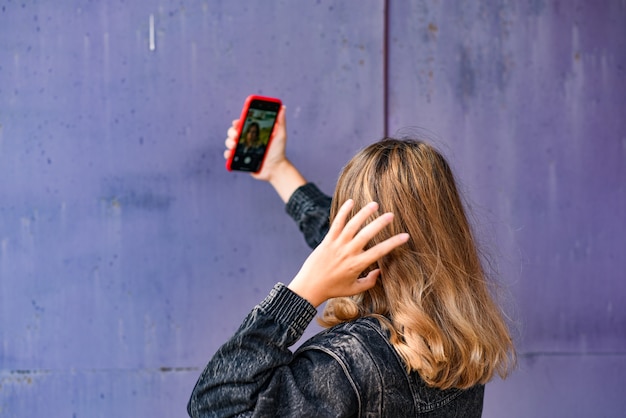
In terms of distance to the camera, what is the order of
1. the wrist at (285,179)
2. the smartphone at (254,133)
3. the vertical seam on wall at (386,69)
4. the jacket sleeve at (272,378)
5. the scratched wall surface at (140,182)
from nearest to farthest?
the jacket sleeve at (272,378)
the smartphone at (254,133)
the wrist at (285,179)
the scratched wall surface at (140,182)
the vertical seam on wall at (386,69)

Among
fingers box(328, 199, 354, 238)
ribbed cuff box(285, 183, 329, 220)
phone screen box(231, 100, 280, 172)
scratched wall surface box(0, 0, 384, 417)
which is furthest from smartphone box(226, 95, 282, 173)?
fingers box(328, 199, 354, 238)

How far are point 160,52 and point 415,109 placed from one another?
2.82 feet

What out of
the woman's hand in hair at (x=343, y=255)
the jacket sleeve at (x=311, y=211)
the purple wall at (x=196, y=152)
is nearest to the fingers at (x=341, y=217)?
the woman's hand in hair at (x=343, y=255)

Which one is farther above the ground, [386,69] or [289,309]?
[386,69]

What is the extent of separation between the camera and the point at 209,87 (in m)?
2.41

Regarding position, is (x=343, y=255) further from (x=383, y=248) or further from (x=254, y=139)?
(x=254, y=139)

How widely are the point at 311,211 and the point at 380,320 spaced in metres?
0.76

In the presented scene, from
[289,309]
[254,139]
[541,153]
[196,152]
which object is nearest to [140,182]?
[196,152]

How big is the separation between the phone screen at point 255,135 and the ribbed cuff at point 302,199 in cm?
14

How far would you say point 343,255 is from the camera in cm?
138

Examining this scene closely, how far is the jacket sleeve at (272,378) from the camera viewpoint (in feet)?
4.37

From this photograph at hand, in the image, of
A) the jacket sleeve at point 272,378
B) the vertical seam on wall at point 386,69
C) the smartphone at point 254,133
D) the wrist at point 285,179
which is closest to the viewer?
the jacket sleeve at point 272,378

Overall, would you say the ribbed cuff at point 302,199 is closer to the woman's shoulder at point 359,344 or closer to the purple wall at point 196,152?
the purple wall at point 196,152

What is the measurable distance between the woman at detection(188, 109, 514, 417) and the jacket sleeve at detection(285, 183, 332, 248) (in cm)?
58
